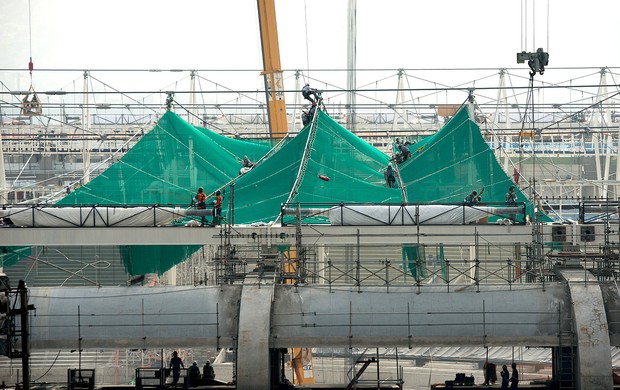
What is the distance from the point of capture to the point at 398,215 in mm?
36531

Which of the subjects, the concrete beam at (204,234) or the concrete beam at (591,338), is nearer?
the concrete beam at (591,338)

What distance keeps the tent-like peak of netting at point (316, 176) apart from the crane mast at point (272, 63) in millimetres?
11392

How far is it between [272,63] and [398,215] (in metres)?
19.3

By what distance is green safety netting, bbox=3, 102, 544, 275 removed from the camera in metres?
39.8

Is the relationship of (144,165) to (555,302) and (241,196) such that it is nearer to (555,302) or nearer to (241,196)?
(241,196)

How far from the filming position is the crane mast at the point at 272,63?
53.4 meters

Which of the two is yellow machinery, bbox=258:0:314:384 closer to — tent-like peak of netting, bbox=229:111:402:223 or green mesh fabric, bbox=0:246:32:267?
tent-like peak of netting, bbox=229:111:402:223

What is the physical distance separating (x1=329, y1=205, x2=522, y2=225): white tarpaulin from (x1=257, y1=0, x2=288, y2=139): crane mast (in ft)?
56.5

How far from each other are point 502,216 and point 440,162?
4.58m

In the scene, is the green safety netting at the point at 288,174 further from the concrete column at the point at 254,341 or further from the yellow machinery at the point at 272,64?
the concrete column at the point at 254,341

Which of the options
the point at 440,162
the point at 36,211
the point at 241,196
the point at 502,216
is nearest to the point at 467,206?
the point at 502,216

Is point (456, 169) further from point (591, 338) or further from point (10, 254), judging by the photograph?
point (10, 254)

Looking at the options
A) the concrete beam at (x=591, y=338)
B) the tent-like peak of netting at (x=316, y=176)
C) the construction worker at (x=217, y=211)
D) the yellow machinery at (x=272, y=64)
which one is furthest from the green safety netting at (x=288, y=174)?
the concrete beam at (x=591, y=338)

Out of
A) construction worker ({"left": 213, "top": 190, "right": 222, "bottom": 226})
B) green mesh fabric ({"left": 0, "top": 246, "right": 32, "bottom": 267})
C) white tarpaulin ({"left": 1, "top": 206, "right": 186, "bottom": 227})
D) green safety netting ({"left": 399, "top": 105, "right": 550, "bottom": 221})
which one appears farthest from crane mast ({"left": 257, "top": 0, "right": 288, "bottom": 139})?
green mesh fabric ({"left": 0, "top": 246, "right": 32, "bottom": 267})
